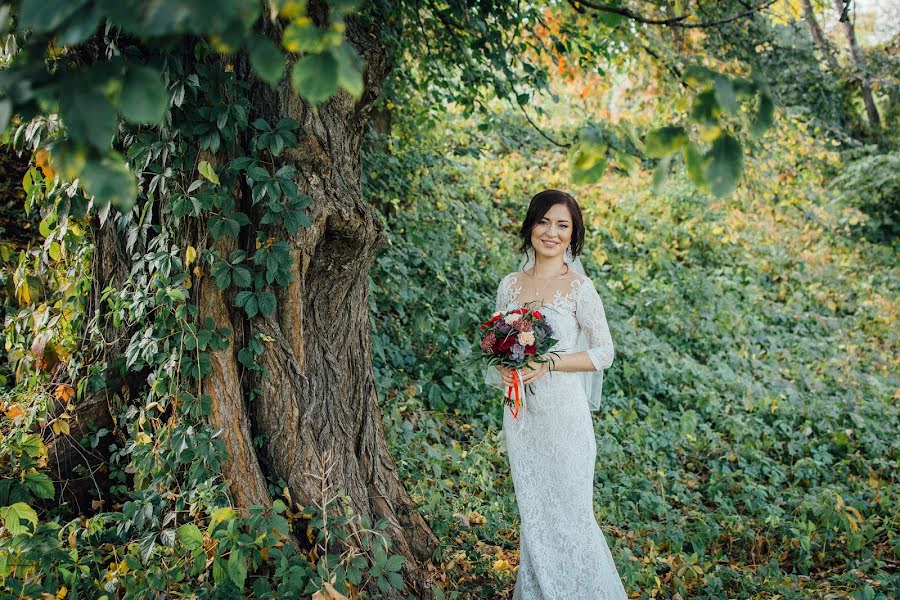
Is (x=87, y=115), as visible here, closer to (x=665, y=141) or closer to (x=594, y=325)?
(x=665, y=141)

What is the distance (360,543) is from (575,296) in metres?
1.67

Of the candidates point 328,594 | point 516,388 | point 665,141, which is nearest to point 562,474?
A: point 516,388

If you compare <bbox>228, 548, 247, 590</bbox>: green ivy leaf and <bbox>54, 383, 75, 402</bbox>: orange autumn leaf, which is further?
<bbox>54, 383, 75, 402</bbox>: orange autumn leaf

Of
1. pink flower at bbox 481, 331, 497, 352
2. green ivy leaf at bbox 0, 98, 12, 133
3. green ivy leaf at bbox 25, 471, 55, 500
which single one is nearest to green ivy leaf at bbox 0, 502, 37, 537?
green ivy leaf at bbox 25, 471, 55, 500

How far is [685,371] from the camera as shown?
735 centimetres

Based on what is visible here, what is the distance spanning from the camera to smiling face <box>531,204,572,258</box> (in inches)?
152

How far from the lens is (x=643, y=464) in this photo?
19.4 feet

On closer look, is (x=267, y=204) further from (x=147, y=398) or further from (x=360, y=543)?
(x=360, y=543)

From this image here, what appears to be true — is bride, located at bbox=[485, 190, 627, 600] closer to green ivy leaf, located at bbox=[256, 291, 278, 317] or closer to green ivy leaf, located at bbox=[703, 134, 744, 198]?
green ivy leaf, located at bbox=[256, 291, 278, 317]

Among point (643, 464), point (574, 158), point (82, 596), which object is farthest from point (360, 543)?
point (643, 464)

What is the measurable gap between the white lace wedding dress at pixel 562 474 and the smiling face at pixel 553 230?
21 cm

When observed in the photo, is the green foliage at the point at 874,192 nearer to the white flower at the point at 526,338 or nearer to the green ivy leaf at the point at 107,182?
the white flower at the point at 526,338

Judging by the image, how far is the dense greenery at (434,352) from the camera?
2354 mm

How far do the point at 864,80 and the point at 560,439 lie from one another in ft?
33.2
